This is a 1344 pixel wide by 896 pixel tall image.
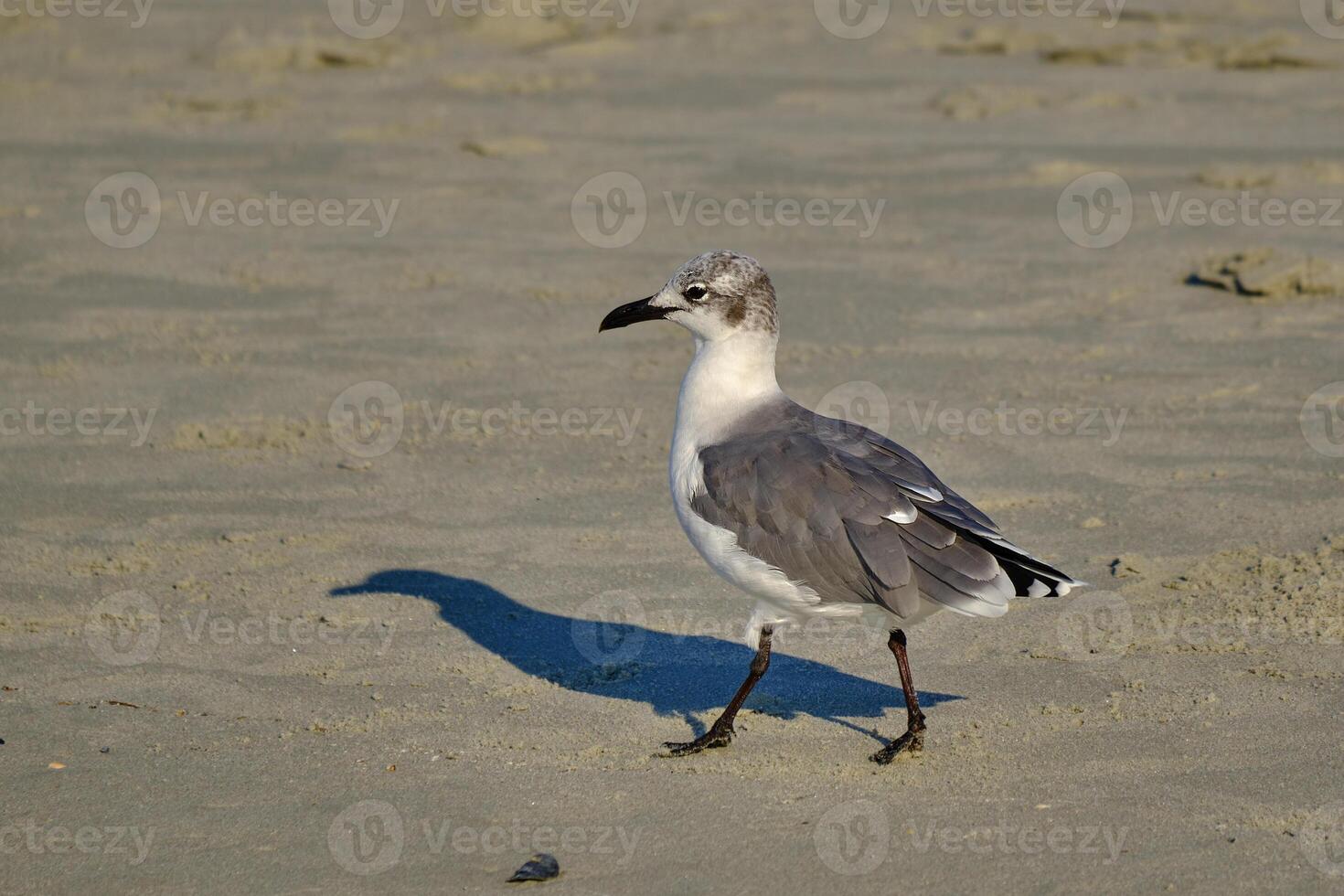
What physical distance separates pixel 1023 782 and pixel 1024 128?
9417mm

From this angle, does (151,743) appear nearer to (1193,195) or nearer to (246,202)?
(246,202)

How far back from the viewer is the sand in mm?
4793

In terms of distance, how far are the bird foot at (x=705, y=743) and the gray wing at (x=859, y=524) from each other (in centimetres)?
60

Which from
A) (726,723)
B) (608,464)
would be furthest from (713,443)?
(608,464)

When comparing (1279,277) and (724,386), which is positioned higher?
(1279,277)

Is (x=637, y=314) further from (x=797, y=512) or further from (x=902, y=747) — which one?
(x=902, y=747)

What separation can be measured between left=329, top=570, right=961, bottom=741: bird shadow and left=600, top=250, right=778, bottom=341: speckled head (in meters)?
1.24

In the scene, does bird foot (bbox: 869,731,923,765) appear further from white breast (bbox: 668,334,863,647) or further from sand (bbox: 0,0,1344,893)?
white breast (bbox: 668,334,863,647)

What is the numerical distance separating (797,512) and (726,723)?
0.76 meters

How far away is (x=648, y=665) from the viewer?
594cm

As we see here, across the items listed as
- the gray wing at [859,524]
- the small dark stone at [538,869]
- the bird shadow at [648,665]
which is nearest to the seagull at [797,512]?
the gray wing at [859,524]

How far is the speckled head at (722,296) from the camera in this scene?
564 centimetres

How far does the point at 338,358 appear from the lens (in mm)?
9133

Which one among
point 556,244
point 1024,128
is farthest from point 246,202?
point 1024,128
